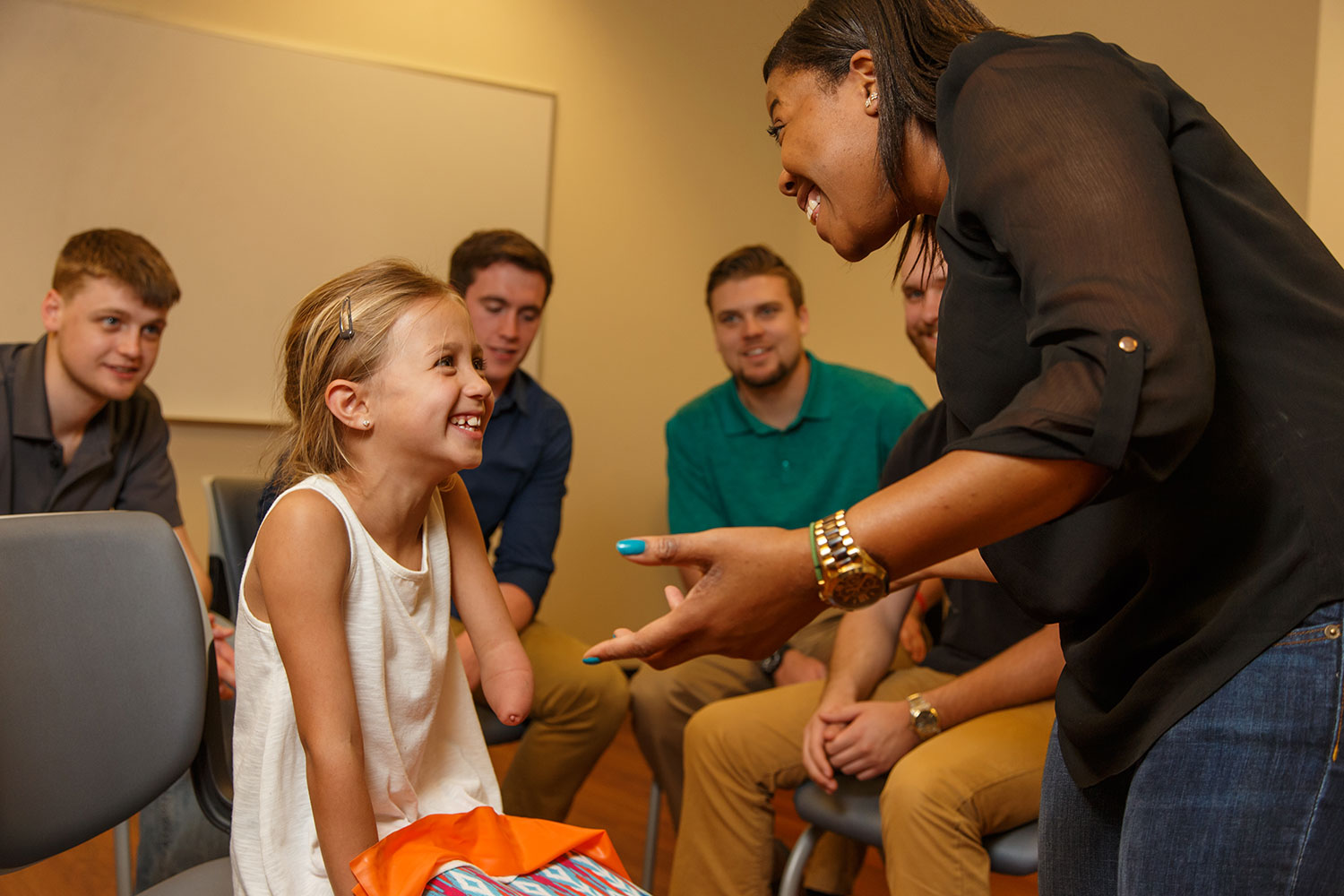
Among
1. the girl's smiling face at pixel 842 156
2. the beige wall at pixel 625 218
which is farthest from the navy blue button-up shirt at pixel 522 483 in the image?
the girl's smiling face at pixel 842 156

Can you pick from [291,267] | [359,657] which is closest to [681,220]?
[291,267]

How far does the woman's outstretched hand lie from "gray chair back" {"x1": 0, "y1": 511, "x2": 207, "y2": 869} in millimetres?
904

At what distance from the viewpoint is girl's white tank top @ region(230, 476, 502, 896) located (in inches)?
44.4

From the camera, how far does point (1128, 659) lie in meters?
0.80

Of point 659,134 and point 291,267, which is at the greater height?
point 659,134

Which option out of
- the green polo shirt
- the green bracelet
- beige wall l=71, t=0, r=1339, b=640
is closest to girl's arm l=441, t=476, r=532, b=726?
the green bracelet

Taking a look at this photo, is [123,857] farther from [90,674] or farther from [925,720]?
[925,720]

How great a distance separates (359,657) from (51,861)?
174 cm

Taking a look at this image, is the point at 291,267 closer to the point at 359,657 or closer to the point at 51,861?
the point at 51,861

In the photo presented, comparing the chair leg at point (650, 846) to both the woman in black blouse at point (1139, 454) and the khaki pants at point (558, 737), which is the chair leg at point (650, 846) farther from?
the woman in black blouse at point (1139, 454)

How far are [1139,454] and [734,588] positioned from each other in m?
0.25

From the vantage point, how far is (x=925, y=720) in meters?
1.73

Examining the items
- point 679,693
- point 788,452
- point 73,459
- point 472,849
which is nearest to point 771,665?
point 679,693

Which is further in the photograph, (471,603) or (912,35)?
(471,603)
